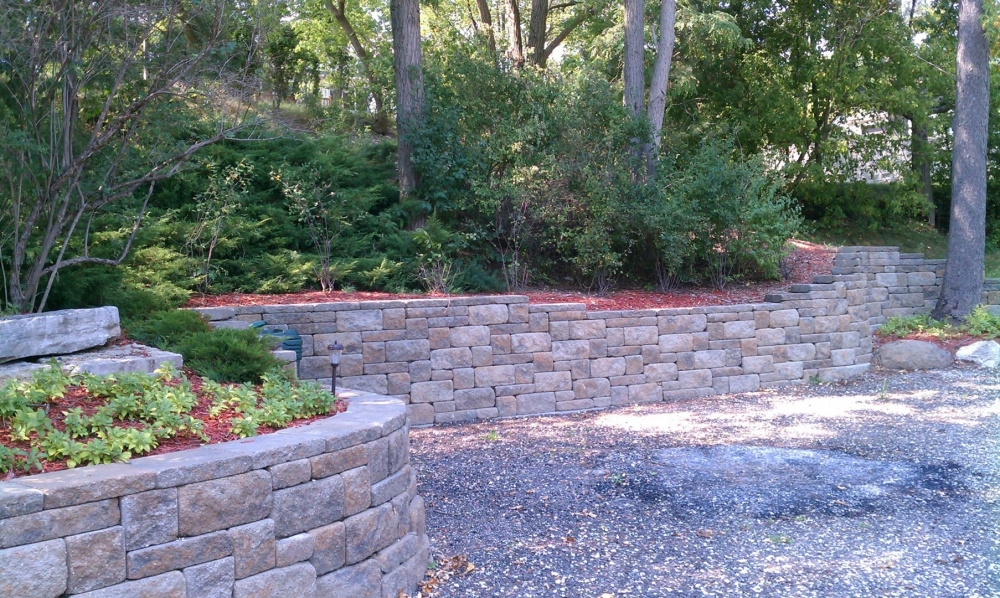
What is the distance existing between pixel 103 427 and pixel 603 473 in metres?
3.51

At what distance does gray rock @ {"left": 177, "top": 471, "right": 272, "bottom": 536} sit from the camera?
3.17 meters

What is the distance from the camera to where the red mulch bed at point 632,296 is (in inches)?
318

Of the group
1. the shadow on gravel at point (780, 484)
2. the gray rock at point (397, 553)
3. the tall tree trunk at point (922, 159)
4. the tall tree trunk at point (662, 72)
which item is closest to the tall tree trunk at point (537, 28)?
the tall tree trunk at point (662, 72)

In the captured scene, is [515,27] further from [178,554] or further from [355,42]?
[178,554]

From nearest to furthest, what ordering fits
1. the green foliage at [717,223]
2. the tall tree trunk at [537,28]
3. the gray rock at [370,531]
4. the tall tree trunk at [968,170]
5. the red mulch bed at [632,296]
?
the gray rock at [370,531] → the red mulch bed at [632,296] → the green foliage at [717,223] → the tall tree trunk at [968,170] → the tall tree trunk at [537,28]

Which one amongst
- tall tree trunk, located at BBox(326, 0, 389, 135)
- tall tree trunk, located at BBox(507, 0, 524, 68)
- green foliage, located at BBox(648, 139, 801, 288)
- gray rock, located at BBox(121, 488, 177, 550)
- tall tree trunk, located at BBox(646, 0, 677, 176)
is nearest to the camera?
gray rock, located at BBox(121, 488, 177, 550)

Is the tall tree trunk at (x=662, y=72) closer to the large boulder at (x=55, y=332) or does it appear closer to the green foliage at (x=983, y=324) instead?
the green foliage at (x=983, y=324)

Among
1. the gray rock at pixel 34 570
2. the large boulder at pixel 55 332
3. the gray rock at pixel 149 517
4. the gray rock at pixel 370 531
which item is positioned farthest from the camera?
the large boulder at pixel 55 332

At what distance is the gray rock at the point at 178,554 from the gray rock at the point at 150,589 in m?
0.02

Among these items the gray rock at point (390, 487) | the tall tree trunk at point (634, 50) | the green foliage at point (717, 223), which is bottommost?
the gray rock at point (390, 487)

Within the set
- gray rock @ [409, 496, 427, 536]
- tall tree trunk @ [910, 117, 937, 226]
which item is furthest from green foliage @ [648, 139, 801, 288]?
tall tree trunk @ [910, 117, 937, 226]

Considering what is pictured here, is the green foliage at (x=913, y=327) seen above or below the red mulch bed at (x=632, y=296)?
below

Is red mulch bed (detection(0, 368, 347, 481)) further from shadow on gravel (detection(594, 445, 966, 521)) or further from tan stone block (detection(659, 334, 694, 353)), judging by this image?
tan stone block (detection(659, 334, 694, 353))

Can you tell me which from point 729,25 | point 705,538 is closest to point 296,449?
point 705,538
